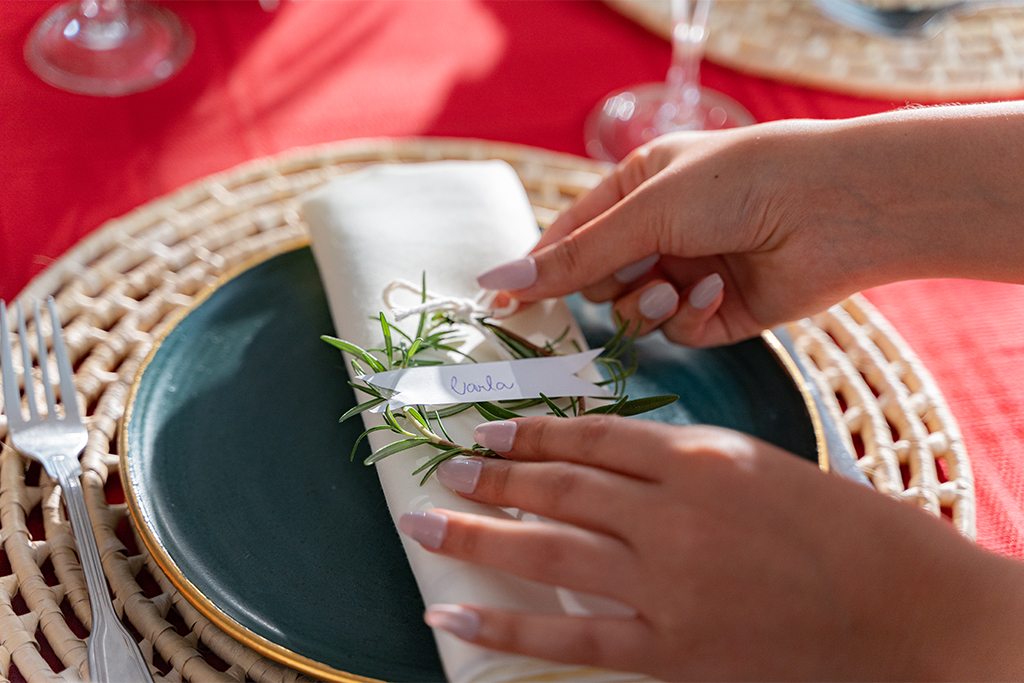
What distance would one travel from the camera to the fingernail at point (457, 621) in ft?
1.42

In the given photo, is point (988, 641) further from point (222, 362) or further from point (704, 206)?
point (222, 362)

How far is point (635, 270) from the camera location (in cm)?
71

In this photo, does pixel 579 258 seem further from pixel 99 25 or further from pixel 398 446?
pixel 99 25

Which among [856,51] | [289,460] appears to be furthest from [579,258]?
[856,51]

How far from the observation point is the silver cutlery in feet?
3.62

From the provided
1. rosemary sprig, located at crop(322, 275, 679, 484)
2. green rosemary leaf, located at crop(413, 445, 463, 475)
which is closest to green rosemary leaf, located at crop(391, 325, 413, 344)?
rosemary sprig, located at crop(322, 275, 679, 484)

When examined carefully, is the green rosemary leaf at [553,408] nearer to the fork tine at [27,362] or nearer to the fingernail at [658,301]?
the fingernail at [658,301]

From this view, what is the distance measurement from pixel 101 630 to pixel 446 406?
25 cm

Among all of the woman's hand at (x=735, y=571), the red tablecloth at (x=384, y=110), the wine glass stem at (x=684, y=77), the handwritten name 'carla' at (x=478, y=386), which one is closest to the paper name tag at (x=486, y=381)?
the handwritten name 'carla' at (x=478, y=386)

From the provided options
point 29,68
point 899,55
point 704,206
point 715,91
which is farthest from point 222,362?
point 899,55

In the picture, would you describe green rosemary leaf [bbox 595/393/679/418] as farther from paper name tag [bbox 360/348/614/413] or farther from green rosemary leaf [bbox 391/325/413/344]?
green rosemary leaf [bbox 391/325/413/344]

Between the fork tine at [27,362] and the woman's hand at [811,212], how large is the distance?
35 cm

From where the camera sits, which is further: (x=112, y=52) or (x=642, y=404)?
(x=112, y=52)

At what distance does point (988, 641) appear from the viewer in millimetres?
448
